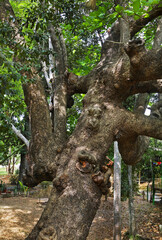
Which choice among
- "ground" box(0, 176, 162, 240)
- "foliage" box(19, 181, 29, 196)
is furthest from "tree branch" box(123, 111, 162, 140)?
"foliage" box(19, 181, 29, 196)

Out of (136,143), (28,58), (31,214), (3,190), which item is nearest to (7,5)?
(28,58)

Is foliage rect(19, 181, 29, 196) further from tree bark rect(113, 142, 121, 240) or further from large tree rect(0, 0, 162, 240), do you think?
large tree rect(0, 0, 162, 240)

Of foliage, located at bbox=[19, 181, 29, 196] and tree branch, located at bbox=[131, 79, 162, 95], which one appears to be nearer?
tree branch, located at bbox=[131, 79, 162, 95]

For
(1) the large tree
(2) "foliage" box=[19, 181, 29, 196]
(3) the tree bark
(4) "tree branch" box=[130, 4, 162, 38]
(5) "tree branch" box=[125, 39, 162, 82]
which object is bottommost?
(2) "foliage" box=[19, 181, 29, 196]

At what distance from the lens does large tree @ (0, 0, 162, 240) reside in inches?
96.3

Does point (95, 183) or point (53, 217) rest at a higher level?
point (95, 183)

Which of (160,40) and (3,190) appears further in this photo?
(3,190)

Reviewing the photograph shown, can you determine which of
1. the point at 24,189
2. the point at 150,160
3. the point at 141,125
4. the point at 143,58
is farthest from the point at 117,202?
the point at 24,189

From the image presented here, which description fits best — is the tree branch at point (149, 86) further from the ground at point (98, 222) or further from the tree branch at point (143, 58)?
the ground at point (98, 222)

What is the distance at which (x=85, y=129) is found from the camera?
3.00 meters

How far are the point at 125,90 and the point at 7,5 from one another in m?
2.71

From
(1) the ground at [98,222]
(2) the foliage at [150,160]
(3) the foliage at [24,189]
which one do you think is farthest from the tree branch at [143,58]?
(3) the foliage at [24,189]

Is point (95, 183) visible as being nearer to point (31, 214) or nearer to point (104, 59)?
point (104, 59)

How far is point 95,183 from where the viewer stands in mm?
2656
